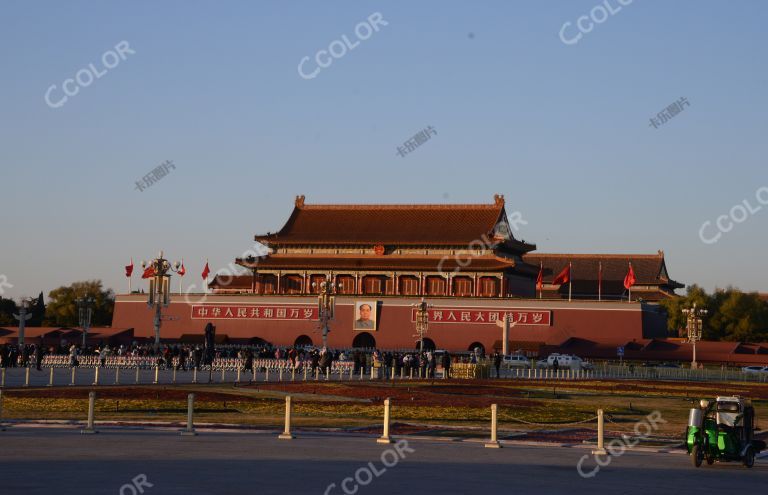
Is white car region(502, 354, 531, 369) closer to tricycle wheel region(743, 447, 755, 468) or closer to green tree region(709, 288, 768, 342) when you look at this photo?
green tree region(709, 288, 768, 342)

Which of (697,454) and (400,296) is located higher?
(400,296)

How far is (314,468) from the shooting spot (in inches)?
684

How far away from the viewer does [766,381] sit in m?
65.3

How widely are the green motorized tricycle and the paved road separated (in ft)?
0.81

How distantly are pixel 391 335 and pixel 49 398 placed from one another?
200 feet

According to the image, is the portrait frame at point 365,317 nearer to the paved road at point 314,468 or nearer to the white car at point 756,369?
the white car at point 756,369

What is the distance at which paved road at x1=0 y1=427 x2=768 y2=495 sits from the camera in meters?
15.2

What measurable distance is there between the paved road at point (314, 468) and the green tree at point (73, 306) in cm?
9143

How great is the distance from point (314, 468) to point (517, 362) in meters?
58.3

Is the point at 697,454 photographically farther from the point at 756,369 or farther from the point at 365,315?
the point at 365,315

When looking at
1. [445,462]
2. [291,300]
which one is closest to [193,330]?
[291,300]

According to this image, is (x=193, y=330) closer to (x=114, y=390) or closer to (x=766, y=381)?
(x=766, y=381)

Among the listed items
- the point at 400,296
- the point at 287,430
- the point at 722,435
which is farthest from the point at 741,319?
the point at 722,435

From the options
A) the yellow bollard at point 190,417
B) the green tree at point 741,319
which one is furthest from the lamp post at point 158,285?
the green tree at point 741,319
